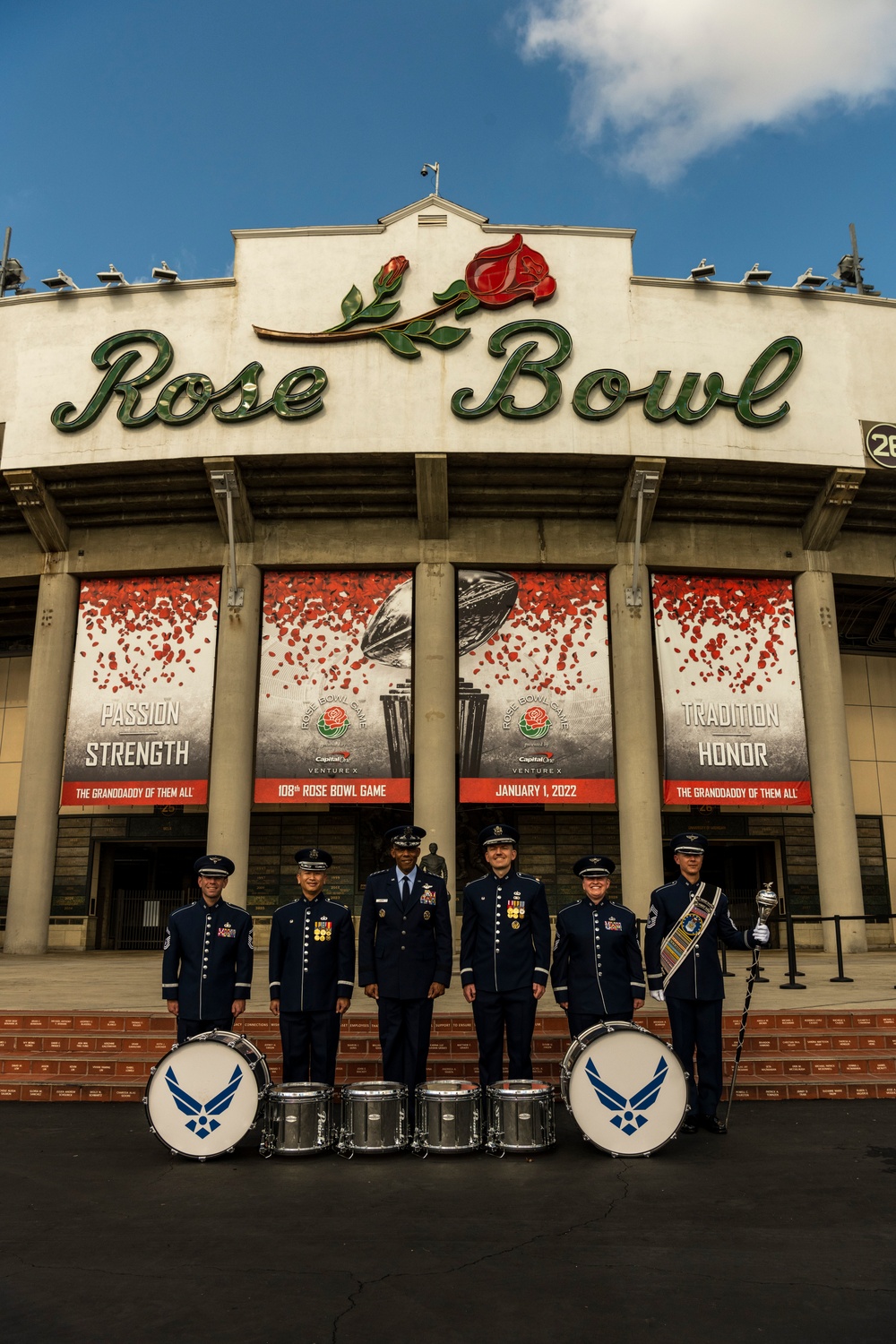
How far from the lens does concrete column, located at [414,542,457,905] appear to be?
746 inches

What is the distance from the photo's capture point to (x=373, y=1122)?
6332 mm

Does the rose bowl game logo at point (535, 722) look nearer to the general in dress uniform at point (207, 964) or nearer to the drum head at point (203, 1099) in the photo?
the general in dress uniform at point (207, 964)

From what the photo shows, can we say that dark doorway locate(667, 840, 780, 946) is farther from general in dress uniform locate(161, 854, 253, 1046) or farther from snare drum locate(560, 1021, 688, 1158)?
snare drum locate(560, 1021, 688, 1158)

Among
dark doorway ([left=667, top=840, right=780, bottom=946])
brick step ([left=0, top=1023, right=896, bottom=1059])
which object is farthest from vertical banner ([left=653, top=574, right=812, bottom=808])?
brick step ([left=0, top=1023, right=896, bottom=1059])

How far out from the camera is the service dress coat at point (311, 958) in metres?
7.36

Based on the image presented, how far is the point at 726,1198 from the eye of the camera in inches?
213

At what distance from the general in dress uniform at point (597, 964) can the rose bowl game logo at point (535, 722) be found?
11.9 metres

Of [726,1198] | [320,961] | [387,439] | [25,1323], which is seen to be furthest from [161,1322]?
[387,439]

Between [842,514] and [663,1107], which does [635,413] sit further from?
[663,1107]

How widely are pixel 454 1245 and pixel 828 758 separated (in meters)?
17.1

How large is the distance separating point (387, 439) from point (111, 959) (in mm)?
11865

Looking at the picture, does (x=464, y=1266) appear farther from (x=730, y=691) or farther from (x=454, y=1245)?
(x=730, y=691)

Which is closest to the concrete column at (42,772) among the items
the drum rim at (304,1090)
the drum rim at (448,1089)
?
the drum rim at (304,1090)

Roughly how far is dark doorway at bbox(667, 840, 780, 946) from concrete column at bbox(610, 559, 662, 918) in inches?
175
